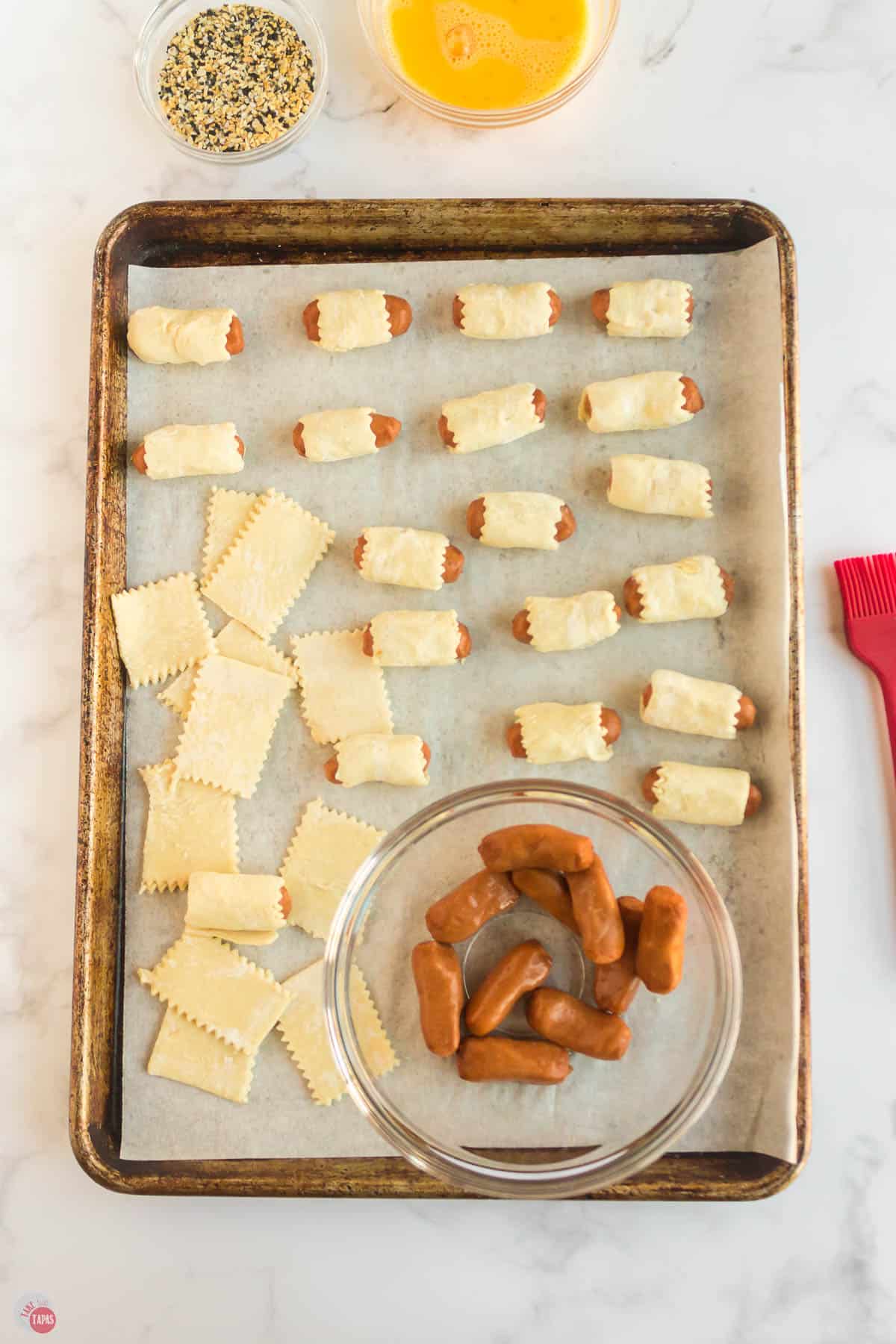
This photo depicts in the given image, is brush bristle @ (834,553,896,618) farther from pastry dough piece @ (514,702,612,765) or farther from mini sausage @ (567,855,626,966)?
mini sausage @ (567,855,626,966)

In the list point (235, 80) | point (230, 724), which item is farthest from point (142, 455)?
point (235, 80)

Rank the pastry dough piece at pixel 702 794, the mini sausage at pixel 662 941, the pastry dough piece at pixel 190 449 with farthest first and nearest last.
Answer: the pastry dough piece at pixel 190 449, the pastry dough piece at pixel 702 794, the mini sausage at pixel 662 941

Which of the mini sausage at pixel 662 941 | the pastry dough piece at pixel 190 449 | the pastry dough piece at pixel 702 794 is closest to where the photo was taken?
the mini sausage at pixel 662 941

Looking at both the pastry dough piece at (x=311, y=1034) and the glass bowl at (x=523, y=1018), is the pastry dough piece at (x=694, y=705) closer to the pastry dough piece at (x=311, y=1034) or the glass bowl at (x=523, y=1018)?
the glass bowl at (x=523, y=1018)

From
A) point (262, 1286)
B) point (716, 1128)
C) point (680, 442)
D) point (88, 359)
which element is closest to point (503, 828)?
point (716, 1128)

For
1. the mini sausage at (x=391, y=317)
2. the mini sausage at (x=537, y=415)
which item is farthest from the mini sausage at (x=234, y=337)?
the mini sausage at (x=537, y=415)

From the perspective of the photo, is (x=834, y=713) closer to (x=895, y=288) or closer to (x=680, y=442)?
(x=680, y=442)

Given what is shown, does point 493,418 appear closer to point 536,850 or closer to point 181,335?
point 181,335
